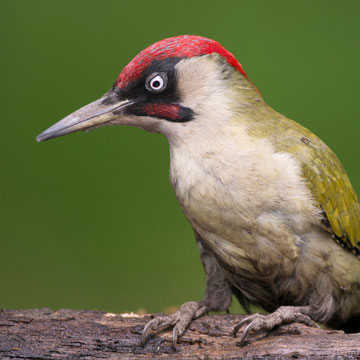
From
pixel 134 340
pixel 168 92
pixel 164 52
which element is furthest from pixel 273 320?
pixel 164 52

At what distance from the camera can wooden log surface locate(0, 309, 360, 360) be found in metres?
2.15

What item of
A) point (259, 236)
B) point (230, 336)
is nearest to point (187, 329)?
point (230, 336)

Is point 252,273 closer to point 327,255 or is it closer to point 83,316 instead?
point 327,255

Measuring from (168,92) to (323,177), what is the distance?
67 centimetres

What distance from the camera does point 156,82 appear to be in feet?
7.42

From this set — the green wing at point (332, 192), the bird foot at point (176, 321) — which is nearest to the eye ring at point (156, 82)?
the green wing at point (332, 192)

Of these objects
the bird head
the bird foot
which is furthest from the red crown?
the bird foot

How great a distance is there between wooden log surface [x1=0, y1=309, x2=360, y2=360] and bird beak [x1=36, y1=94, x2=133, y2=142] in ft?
2.36

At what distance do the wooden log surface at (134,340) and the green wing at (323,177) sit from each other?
40 centimetres

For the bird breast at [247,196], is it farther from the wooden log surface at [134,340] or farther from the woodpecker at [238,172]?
the wooden log surface at [134,340]

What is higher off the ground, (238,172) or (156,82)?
(156,82)

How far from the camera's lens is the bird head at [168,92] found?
2.26 m

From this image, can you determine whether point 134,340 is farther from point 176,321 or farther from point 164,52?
point 164,52

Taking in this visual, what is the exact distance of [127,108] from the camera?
2309 millimetres
